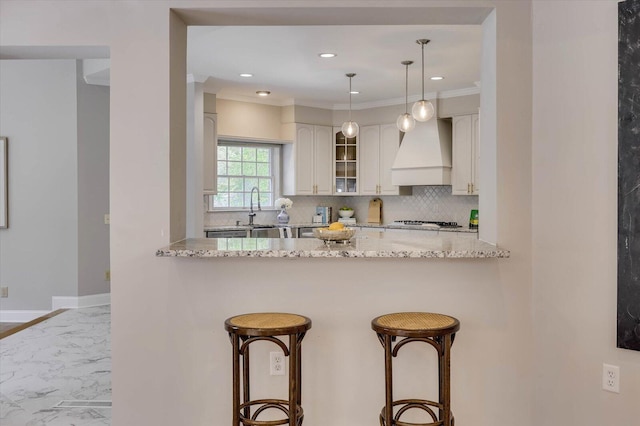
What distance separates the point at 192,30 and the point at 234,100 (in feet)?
8.36

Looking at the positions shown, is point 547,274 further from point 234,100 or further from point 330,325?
point 234,100

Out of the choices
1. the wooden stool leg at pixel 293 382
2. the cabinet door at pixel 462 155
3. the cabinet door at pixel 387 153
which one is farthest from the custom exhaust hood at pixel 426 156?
the wooden stool leg at pixel 293 382

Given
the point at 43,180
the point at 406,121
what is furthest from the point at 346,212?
the point at 43,180

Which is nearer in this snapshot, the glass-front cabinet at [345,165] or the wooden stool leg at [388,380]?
the wooden stool leg at [388,380]

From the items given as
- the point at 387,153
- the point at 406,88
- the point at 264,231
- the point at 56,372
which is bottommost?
the point at 56,372

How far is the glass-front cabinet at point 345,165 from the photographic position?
7551 millimetres

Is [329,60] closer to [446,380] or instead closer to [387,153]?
[387,153]

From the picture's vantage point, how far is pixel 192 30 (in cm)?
420

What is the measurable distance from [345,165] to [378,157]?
0.52 m

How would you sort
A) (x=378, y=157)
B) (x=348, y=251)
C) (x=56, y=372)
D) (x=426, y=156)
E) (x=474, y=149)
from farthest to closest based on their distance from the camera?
(x=378, y=157), (x=426, y=156), (x=474, y=149), (x=56, y=372), (x=348, y=251)

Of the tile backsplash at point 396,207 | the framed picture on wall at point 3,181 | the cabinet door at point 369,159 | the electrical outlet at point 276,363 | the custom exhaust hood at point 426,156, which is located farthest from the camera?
the cabinet door at point 369,159

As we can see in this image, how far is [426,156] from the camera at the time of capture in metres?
6.64

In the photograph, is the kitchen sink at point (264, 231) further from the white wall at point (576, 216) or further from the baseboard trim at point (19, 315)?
the white wall at point (576, 216)

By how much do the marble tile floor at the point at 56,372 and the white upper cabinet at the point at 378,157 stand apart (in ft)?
12.4
